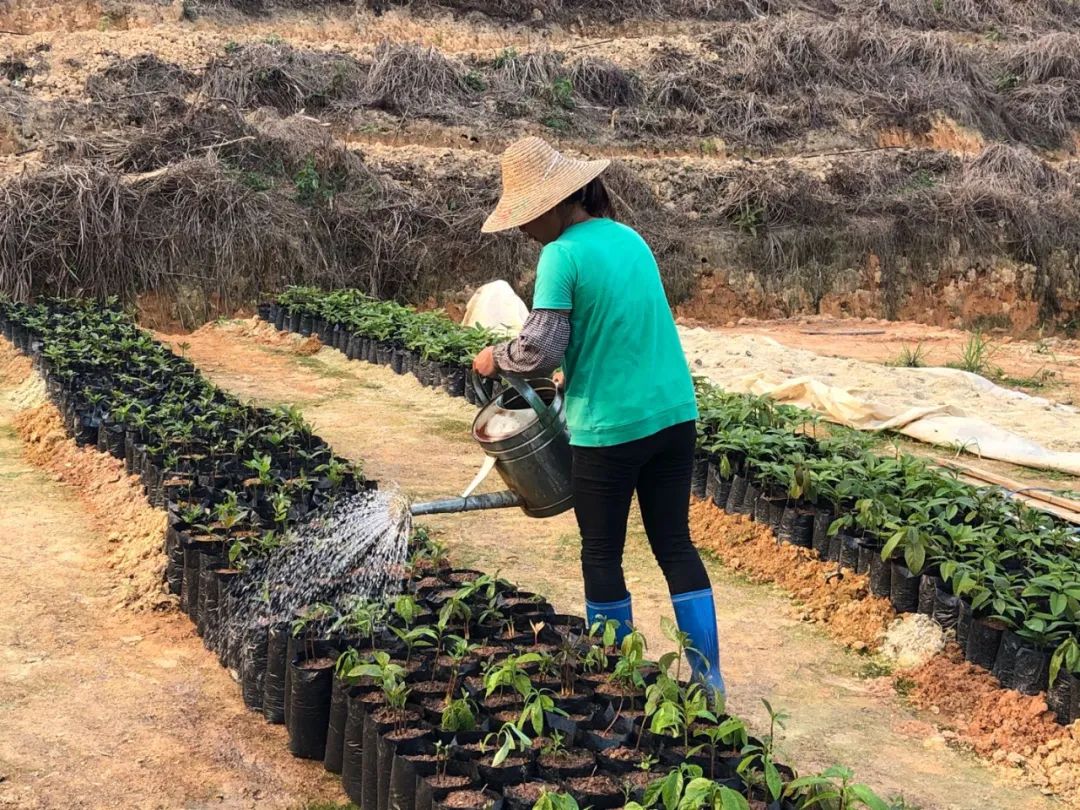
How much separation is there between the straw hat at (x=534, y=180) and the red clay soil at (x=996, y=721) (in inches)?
85.9

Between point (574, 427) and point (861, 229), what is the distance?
1459 cm

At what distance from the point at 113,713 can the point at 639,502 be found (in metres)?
1.77

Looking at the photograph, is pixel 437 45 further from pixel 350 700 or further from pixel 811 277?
pixel 350 700

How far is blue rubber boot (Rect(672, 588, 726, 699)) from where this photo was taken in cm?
339

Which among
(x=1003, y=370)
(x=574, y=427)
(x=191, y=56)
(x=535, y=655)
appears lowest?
(x=1003, y=370)

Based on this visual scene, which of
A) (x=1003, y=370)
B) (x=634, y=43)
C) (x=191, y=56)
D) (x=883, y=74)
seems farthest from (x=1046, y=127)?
(x=191, y=56)

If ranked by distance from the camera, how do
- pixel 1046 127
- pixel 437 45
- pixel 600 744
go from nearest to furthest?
1. pixel 600 744
2. pixel 437 45
3. pixel 1046 127

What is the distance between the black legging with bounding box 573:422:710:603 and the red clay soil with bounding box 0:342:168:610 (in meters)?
1.95

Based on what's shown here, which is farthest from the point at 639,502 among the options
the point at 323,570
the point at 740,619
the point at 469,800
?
the point at 740,619

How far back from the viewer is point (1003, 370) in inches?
452

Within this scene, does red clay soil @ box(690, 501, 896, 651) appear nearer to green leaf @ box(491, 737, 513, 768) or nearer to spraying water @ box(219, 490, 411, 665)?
spraying water @ box(219, 490, 411, 665)

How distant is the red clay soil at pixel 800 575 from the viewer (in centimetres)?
455

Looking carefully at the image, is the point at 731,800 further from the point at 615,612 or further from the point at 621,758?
the point at 615,612

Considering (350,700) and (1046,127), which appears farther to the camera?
(1046,127)
